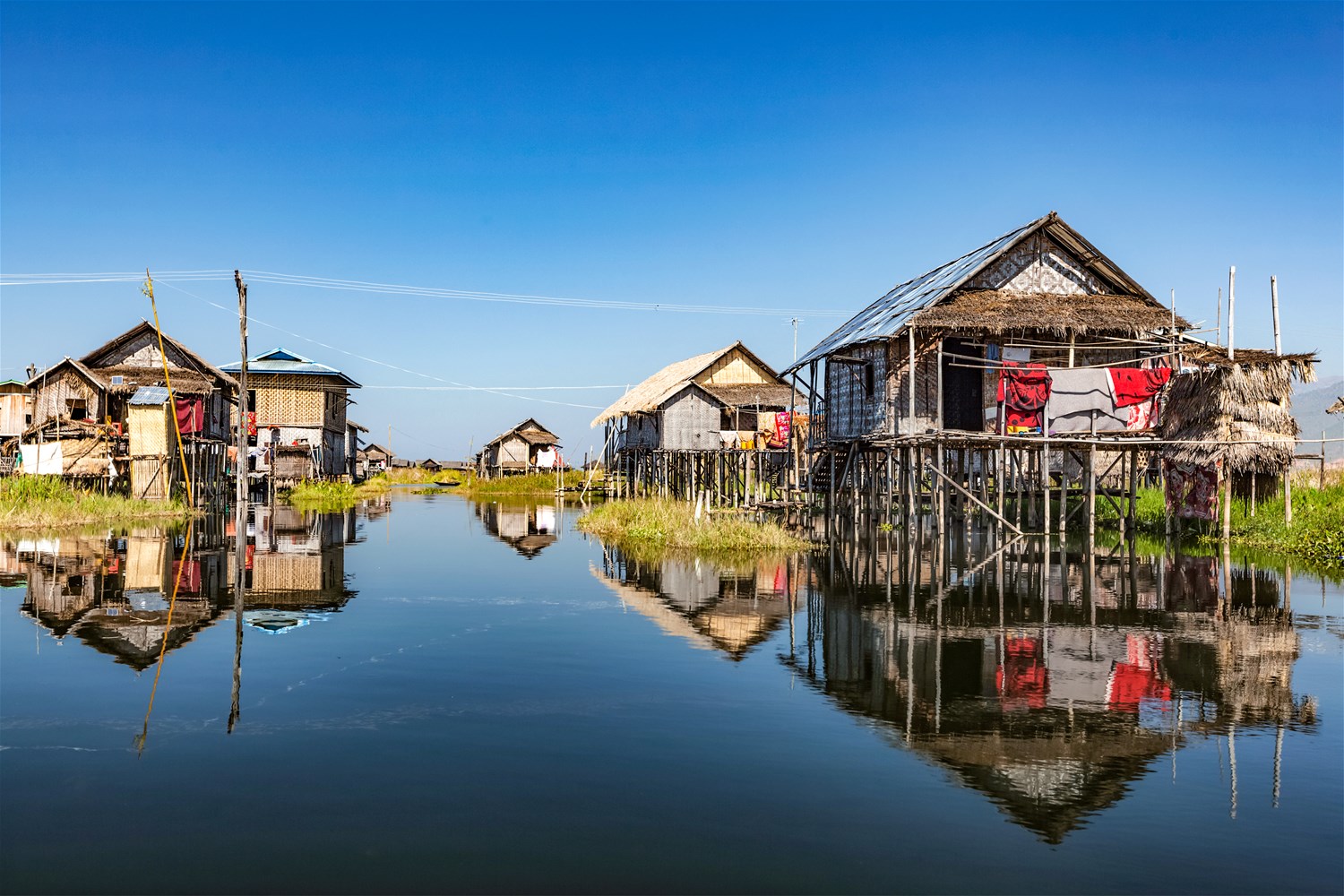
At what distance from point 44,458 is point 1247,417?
3436cm

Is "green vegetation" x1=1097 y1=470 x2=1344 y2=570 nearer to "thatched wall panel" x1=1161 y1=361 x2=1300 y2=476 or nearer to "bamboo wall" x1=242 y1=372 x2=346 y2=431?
"thatched wall panel" x1=1161 y1=361 x2=1300 y2=476

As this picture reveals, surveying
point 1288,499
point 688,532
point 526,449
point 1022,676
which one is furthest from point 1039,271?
point 526,449

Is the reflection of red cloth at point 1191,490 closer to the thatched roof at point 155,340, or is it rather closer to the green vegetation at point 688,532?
the green vegetation at point 688,532

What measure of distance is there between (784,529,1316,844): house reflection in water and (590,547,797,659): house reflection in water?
2.20ft

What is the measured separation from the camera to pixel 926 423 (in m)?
21.5

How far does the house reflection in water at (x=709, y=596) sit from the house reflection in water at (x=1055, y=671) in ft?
2.20

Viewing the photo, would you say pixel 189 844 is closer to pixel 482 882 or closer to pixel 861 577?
pixel 482 882

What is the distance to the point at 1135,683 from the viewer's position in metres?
8.91

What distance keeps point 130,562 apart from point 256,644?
27.9 ft

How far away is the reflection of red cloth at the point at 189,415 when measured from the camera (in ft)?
114

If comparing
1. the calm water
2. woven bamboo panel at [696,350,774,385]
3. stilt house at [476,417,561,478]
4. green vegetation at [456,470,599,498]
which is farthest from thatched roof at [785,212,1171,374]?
stilt house at [476,417,561,478]

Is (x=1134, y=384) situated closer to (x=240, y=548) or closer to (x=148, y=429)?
(x=240, y=548)

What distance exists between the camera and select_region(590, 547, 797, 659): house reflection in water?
461 inches

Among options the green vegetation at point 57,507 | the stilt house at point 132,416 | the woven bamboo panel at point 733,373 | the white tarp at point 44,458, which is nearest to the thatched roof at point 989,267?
the woven bamboo panel at point 733,373
